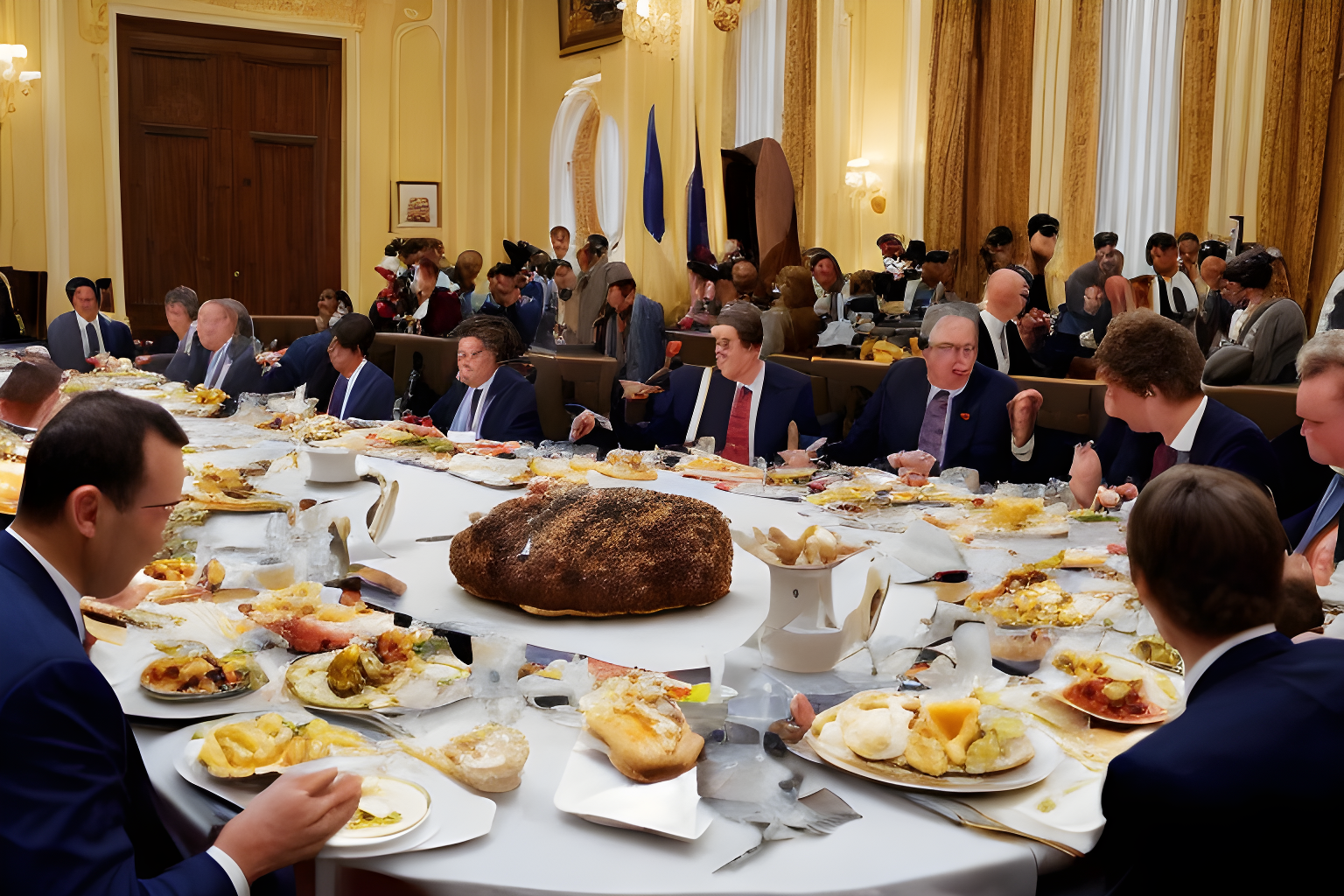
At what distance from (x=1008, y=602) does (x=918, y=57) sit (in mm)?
9167

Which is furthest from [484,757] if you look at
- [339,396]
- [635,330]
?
[635,330]

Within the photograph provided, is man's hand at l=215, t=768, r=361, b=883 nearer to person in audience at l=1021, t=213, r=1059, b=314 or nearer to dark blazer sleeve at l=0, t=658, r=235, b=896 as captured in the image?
dark blazer sleeve at l=0, t=658, r=235, b=896

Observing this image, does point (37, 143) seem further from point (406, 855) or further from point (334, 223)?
point (406, 855)

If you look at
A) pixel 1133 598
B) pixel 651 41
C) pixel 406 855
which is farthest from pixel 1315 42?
pixel 406 855

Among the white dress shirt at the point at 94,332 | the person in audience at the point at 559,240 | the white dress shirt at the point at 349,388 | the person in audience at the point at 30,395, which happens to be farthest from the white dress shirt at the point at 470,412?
the person in audience at the point at 559,240

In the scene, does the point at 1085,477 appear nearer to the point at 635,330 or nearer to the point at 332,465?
the point at 332,465

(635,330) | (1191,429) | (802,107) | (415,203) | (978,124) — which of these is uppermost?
(802,107)

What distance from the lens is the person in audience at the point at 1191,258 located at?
27.3 feet

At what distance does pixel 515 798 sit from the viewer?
4.70 feet

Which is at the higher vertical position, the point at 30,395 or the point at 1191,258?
the point at 1191,258

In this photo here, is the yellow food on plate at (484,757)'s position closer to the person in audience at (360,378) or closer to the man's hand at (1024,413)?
the man's hand at (1024,413)

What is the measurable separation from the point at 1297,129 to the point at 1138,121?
3.97ft

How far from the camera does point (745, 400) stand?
4750 mm

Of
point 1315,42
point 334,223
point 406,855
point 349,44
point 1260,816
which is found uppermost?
point 349,44
